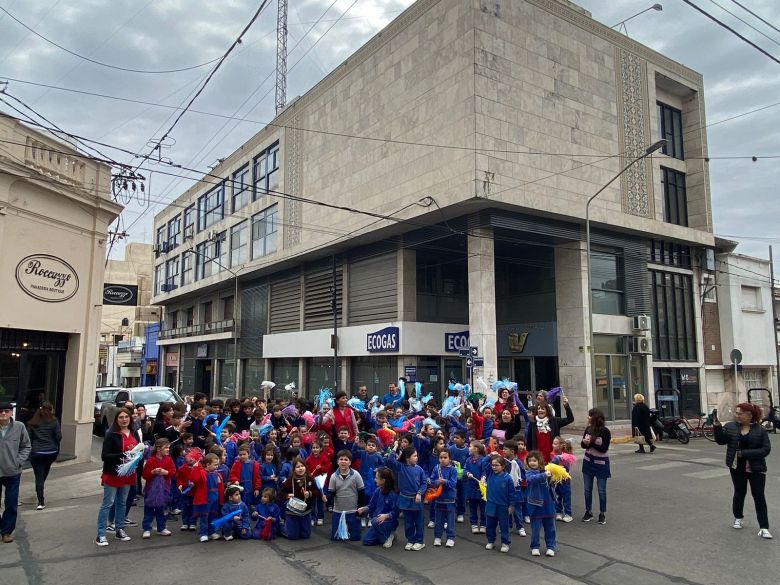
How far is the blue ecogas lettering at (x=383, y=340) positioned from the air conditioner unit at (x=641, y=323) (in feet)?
33.1

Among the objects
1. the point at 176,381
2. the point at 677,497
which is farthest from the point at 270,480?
the point at 176,381

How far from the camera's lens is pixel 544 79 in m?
21.4

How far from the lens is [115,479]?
7508mm

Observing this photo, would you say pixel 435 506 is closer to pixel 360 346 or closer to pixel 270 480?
pixel 270 480

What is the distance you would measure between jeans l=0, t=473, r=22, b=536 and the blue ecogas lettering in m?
15.9

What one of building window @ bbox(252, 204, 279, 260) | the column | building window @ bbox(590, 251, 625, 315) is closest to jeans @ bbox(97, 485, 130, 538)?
the column

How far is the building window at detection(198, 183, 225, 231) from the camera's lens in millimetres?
39500

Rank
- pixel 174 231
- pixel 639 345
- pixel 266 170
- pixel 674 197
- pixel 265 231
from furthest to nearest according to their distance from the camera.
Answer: pixel 174 231, pixel 266 170, pixel 265 231, pixel 674 197, pixel 639 345

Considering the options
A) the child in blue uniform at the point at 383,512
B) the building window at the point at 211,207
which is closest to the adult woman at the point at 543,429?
the child in blue uniform at the point at 383,512

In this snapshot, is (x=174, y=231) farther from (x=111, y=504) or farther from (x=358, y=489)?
(x=358, y=489)

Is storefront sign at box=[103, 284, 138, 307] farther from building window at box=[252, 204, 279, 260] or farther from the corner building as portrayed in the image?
building window at box=[252, 204, 279, 260]

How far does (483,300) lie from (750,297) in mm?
18162

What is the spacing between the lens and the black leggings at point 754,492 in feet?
24.3

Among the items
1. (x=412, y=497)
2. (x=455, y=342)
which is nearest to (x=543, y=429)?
(x=412, y=497)
